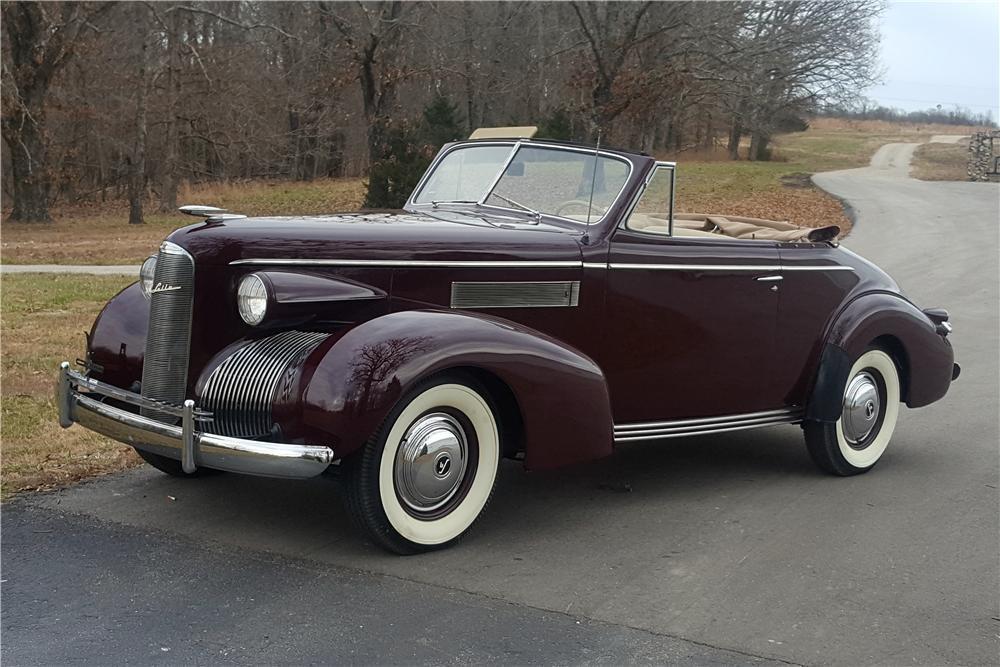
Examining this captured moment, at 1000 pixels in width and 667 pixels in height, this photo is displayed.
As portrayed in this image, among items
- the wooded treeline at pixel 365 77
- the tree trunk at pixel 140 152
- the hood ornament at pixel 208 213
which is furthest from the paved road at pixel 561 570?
the tree trunk at pixel 140 152

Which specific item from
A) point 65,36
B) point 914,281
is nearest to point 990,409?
point 914,281

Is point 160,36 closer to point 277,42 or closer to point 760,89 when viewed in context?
point 277,42

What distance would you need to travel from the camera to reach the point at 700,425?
17.7 feet

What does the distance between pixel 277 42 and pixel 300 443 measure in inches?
1323

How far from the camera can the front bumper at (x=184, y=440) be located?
3.85m

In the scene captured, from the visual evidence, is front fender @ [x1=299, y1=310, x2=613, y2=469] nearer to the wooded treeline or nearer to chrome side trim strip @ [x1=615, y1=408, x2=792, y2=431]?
chrome side trim strip @ [x1=615, y1=408, x2=792, y2=431]

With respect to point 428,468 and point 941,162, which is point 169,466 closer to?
point 428,468

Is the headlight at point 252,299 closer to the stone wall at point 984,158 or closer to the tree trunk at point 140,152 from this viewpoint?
the tree trunk at point 140,152

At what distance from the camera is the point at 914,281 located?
1441 centimetres

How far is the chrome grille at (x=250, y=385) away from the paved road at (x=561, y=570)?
0.56 m

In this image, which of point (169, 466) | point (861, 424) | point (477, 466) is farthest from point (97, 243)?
point (477, 466)

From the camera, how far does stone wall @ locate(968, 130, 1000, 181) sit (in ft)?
107

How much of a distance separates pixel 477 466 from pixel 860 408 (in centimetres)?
271

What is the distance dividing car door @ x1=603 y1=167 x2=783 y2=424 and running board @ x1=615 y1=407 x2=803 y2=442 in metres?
0.04
